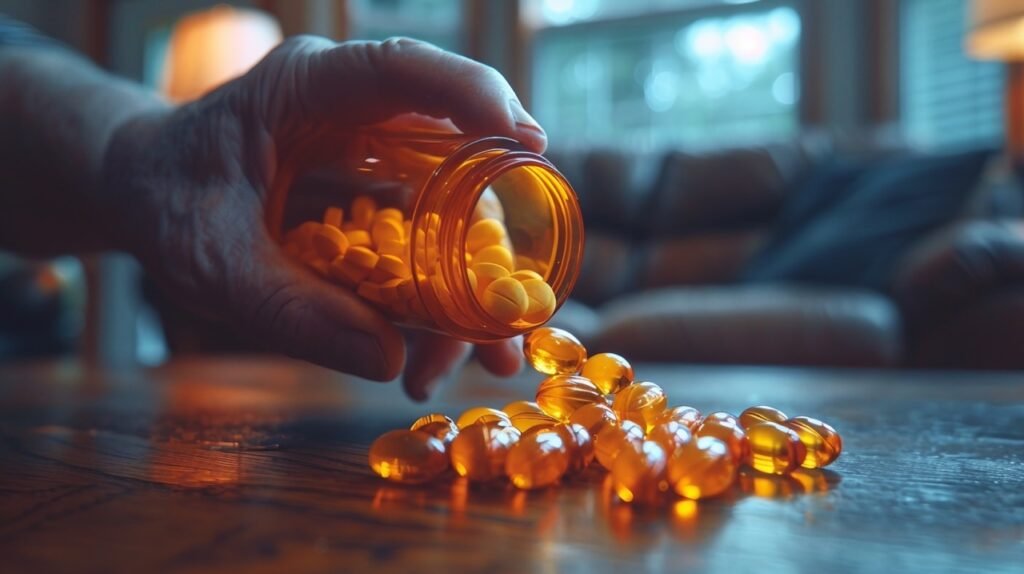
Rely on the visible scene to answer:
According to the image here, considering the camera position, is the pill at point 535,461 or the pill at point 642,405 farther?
the pill at point 642,405

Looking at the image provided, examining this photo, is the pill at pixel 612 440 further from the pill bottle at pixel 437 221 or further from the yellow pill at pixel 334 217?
the yellow pill at pixel 334 217

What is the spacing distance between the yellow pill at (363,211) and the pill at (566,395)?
0.18m

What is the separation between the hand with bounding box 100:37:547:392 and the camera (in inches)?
24.7

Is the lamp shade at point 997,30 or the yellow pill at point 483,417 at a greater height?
the lamp shade at point 997,30

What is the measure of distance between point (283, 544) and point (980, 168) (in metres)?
2.59

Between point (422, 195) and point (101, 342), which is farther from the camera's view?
point (101, 342)

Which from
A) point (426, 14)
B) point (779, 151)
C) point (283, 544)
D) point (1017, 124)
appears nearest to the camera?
point (283, 544)

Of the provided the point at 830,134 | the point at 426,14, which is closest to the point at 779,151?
the point at 830,134

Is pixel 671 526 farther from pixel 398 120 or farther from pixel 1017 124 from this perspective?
pixel 1017 124

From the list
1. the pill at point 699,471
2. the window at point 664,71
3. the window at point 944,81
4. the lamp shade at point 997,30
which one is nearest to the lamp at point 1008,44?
the lamp shade at point 997,30

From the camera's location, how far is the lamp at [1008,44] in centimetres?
246

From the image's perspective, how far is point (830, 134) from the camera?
3154mm

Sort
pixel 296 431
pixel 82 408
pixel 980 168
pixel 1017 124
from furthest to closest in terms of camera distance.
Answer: pixel 1017 124
pixel 980 168
pixel 82 408
pixel 296 431

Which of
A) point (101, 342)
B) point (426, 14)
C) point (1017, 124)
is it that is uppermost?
point (426, 14)
